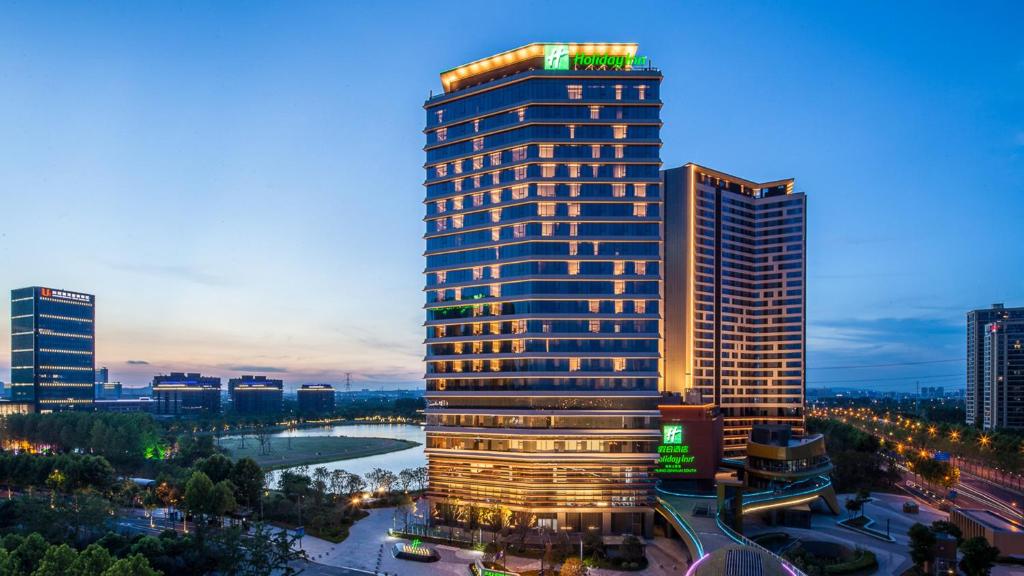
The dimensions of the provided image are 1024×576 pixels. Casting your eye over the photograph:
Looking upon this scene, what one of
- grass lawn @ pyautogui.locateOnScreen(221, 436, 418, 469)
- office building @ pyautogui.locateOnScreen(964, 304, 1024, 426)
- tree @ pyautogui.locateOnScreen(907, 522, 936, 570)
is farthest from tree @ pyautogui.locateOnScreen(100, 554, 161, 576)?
office building @ pyautogui.locateOnScreen(964, 304, 1024, 426)

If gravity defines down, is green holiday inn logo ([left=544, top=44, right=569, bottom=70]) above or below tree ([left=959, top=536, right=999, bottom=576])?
above

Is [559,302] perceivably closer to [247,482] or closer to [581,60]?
[581,60]

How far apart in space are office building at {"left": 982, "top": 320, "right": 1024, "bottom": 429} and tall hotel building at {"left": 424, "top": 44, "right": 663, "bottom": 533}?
513ft

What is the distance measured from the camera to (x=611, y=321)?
79.3 meters

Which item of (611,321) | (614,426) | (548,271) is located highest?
(548,271)

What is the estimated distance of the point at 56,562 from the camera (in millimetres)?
46219

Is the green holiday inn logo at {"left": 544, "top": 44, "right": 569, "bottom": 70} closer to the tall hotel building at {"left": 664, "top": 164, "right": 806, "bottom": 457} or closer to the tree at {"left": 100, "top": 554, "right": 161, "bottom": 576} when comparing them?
the tall hotel building at {"left": 664, "top": 164, "right": 806, "bottom": 457}

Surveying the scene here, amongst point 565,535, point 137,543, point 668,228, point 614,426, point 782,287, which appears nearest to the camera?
point 137,543

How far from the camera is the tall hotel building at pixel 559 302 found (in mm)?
76625

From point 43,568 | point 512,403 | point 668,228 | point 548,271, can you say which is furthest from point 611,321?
point 43,568

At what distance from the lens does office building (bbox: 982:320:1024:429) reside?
568ft

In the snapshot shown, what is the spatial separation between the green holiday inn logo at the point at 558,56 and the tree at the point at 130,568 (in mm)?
71504

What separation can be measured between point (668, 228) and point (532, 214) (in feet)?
167

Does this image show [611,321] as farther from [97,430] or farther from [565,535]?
[97,430]
